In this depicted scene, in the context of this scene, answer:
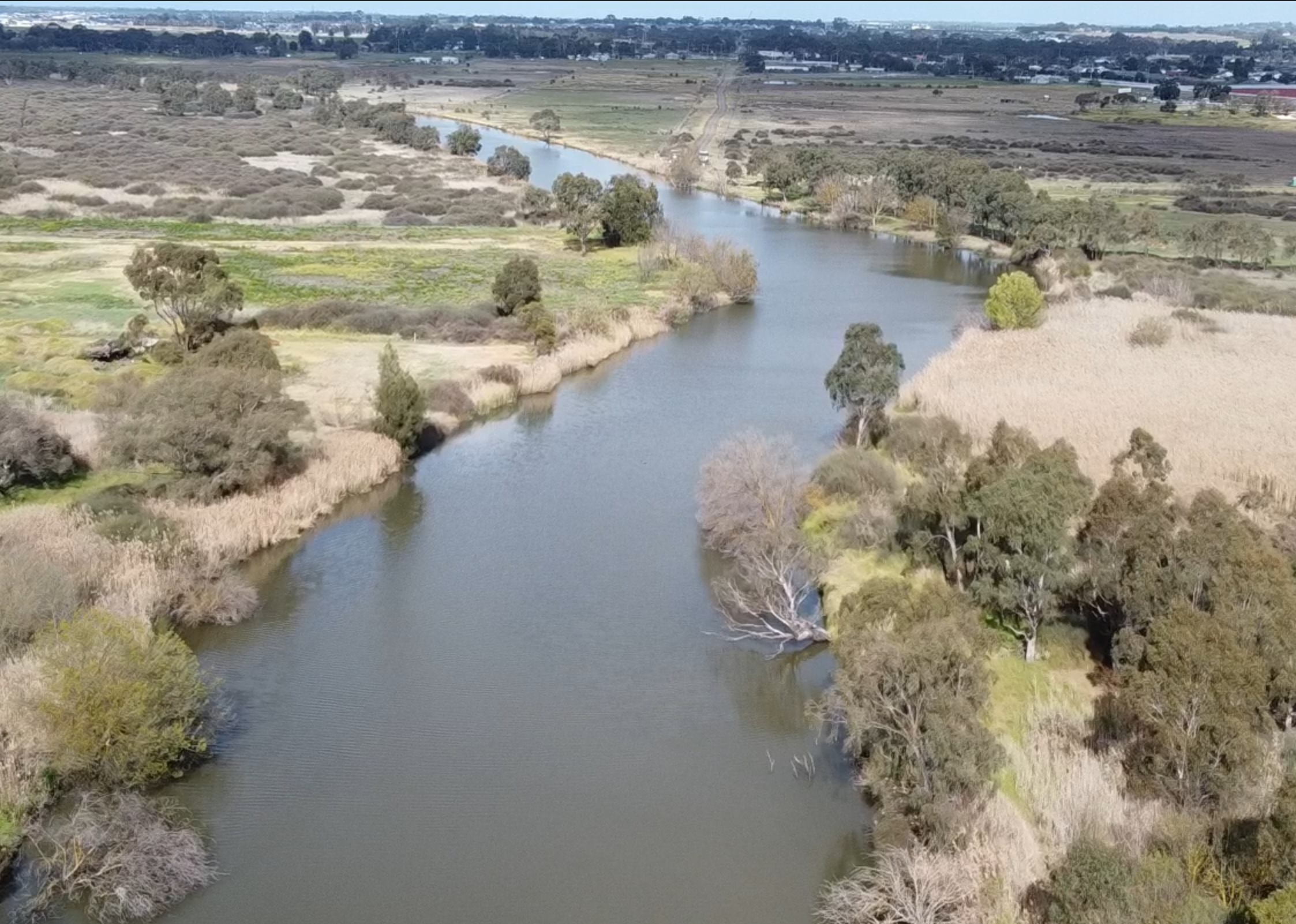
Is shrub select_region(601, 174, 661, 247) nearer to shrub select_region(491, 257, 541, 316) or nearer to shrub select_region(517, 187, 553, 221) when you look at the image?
shrub select_region(517, 187, 553, 221)

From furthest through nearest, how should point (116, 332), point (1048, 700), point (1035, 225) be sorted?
point (1035, 225)
point (116, 332)
point (1048, 700)

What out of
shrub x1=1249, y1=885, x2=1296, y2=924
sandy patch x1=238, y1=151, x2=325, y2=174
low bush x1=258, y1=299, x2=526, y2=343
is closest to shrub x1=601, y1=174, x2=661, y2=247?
low bush x1=258, y1=299, x2=526, y2=343

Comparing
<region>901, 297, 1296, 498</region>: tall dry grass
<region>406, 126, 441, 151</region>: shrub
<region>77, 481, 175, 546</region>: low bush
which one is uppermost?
<region>406, 126, 441, 151</region>: shrub

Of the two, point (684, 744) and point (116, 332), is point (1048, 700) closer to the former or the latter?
point (684, 744)

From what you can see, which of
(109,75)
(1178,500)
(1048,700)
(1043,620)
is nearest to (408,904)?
(1048,700)

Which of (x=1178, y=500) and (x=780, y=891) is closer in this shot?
(x=780, y=891)

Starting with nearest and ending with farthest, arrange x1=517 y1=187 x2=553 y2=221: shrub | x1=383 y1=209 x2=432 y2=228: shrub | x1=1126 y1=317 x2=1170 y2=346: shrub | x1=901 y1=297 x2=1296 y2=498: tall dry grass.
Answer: x1=901 y1=297 x2=1296 y2=498: tall dry grass → x1=1126 y1=317 x2=1170 y2=346: shrub → x1=383 y1=209 x2=432 y2=228: shrub → x1=517 y1=187 x2=553 y2=221: shrub

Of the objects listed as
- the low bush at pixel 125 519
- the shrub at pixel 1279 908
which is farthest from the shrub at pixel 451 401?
the shrub at pixel 1279 908
